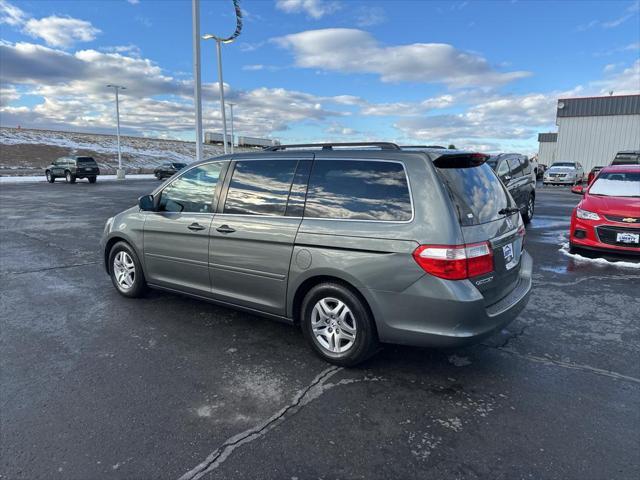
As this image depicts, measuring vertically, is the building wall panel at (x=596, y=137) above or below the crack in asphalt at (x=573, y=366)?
above

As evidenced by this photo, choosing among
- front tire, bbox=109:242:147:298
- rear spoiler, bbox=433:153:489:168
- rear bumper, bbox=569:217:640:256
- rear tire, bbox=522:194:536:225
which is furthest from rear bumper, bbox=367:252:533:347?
rear tire, bbox=522:194:536:225

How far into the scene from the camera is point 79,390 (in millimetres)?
3240

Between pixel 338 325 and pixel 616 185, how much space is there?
23.6 feet

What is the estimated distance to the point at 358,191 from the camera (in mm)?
3486

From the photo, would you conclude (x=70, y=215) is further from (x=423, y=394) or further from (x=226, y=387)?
(x=423, y=394)

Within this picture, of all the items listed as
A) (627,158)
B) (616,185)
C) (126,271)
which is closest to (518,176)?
(616,185)

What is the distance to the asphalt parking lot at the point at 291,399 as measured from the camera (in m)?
2.49

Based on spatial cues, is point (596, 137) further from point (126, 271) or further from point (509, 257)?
point (126, 271)

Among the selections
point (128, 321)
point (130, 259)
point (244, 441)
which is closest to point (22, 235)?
point (130, 259)

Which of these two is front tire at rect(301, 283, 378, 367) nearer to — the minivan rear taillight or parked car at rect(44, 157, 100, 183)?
the minivan rear taillight

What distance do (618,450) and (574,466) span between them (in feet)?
1.19

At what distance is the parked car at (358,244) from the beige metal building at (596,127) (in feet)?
147

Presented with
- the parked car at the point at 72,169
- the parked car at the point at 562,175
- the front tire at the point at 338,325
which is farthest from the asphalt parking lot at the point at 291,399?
the parked car at the point at 72,169

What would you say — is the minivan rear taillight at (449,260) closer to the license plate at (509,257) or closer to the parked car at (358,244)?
the parked car at (358,244)
